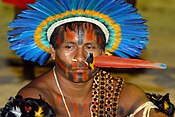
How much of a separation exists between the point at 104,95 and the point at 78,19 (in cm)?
63

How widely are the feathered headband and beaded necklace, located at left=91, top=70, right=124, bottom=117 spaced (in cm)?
20

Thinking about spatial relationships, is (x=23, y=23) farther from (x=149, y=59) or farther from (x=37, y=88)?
(x=149, y=59)

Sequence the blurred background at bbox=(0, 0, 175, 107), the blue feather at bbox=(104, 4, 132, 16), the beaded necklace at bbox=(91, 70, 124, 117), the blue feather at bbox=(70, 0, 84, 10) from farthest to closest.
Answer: the blurred background at bbox=(0, 0, 175, 107), the beaded necklace at bbox=(91, 70, 124, 117), the blue feather at bbox=(104, 4, 132, 16), the blue feather at bbox=(70, 0, 84, 10)

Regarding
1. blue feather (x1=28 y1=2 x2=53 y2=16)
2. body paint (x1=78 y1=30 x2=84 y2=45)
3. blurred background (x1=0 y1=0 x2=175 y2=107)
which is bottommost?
blurred background (x1=0 y1=0 x2=175 y2=107)

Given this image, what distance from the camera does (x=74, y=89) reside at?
420cm

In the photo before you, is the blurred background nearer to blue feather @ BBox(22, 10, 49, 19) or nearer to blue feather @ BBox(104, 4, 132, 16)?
blue feather @ BBox(22, 10, 49, 19)

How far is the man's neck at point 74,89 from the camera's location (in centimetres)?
417

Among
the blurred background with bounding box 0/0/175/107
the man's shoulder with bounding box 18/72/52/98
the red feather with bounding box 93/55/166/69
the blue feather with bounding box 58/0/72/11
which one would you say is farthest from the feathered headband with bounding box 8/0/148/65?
the blurred background with bounding box 0/0/175/107

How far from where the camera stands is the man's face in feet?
12.9

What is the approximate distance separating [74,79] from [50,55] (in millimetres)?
398

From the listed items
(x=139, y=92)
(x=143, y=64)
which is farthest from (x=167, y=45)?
(x=143, y=64)

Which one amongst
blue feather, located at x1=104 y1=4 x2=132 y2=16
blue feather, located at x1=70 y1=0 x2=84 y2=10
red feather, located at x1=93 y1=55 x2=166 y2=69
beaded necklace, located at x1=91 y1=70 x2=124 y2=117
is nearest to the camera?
red feather, located at x1=93 y1=55 x2=166 y2=69

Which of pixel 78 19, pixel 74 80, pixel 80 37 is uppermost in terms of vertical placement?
pixel 78 19

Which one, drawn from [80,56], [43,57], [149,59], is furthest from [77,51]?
[149,59]
